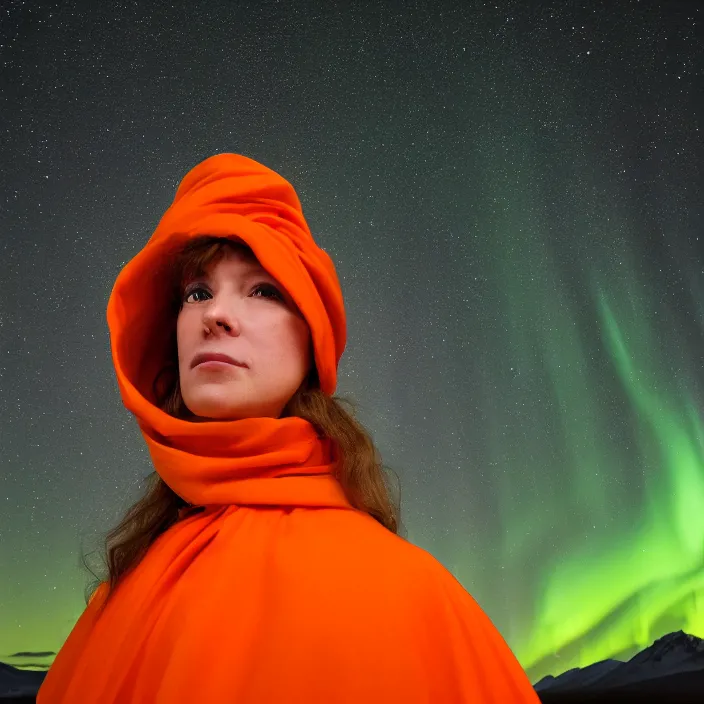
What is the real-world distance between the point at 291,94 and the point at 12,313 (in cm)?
91

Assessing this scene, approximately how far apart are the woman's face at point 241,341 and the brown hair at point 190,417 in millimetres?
19

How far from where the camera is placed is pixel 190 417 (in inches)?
34.2

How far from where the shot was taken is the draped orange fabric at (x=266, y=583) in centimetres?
62

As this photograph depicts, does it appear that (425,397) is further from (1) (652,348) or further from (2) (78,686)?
(2) (78,686)

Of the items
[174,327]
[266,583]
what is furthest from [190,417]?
[266,583]

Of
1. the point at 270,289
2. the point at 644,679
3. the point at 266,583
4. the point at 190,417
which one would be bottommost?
the point at 644,679

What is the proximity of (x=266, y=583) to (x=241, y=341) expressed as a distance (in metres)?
0.26

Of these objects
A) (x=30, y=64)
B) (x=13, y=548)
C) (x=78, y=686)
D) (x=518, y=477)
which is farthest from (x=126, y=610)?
(x=30, y=64)

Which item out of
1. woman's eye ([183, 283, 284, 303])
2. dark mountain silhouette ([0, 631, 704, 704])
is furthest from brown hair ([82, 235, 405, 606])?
dark mountain silhouette ([0, 631, 704, 704])

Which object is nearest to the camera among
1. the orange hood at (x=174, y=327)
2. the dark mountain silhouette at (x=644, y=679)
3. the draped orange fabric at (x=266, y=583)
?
the draped orange fabric at (x=266, y=583)

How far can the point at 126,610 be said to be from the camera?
71 centimetres

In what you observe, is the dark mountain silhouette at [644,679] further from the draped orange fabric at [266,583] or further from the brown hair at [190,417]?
the draped orange fabric at [266,583]

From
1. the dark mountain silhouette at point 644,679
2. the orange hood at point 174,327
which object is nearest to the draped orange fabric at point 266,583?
the orange hood at point 174,327

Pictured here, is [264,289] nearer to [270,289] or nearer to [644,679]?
[270,289]
